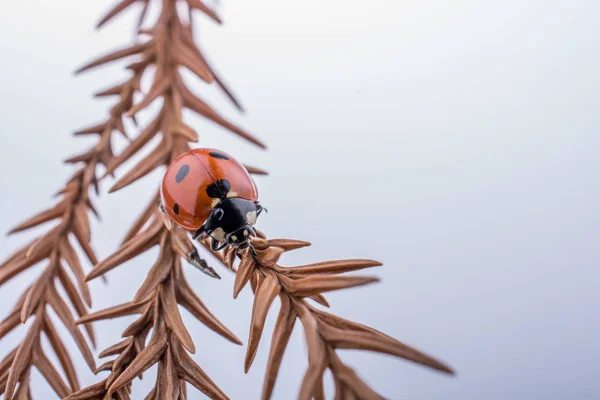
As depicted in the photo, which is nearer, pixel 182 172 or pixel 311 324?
pixel 311 324

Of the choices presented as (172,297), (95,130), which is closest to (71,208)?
(95,130)

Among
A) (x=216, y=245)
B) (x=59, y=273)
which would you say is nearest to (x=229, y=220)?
(x=216, y=245)

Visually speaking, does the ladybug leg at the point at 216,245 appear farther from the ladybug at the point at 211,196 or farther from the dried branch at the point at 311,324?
the dried branch at the point at 311,324

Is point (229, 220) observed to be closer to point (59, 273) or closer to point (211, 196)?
point (211, 196)

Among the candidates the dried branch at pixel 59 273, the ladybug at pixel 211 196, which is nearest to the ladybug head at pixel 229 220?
the ladybug at pixel 211 196

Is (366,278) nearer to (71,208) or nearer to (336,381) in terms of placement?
(336,381)

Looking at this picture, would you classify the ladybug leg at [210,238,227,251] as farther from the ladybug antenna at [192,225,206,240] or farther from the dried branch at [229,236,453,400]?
the dried branch at [229,236,453,400]
